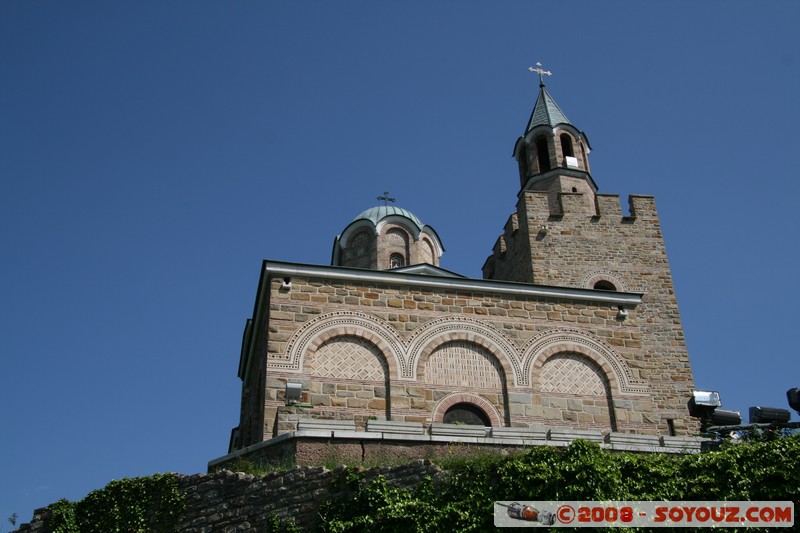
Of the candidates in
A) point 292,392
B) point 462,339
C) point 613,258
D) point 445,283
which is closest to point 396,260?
point 613,258

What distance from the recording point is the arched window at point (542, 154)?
26312 mm

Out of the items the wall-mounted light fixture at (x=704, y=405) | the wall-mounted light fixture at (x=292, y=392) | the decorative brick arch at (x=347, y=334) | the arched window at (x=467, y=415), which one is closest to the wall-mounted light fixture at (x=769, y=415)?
the wall-mounted light fixture at (x=704, y=405)

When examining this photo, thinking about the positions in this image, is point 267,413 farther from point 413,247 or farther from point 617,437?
point 413,247

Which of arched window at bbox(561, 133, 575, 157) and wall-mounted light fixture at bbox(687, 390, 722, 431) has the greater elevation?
arched window at bbox(561, 133, 575, 157)

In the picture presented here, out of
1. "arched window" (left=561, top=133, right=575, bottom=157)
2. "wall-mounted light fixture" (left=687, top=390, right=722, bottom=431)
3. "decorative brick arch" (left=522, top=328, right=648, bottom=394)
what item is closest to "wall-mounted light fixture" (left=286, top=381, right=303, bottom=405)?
"decorative brick arch" (left=522, top=328, right=648, bottom=394)

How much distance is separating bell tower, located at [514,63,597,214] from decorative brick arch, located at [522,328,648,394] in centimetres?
748

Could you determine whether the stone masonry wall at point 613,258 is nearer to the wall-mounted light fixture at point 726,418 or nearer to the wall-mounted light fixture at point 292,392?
the wall-mounted light fixture at point 726,418

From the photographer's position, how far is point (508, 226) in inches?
994

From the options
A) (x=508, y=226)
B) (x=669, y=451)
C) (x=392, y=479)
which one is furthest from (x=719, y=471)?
(x=508, y=226)

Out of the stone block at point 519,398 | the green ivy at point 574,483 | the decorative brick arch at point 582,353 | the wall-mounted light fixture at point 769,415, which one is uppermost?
the decorative brick arch at point 582,353

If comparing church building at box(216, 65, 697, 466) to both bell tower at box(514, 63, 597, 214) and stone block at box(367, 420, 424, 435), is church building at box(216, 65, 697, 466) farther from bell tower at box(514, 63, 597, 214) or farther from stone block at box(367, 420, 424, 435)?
bell tower at box(514, 63, 597, 214)

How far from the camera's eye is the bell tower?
25281mm

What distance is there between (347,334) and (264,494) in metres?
4.70

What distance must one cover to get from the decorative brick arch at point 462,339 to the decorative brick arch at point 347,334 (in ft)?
1.11
